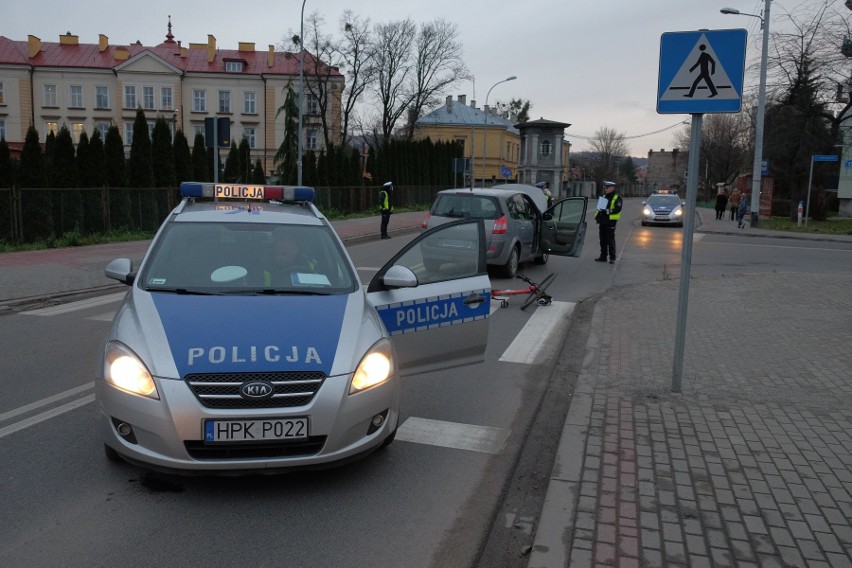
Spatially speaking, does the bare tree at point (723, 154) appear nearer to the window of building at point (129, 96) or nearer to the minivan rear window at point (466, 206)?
the window of building at point (129, 96)

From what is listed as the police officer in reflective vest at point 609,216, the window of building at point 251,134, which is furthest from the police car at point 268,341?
the window of building at point 251,134

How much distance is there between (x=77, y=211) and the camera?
773 inches

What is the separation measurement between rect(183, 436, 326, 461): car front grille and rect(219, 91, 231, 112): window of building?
7035 centimetres

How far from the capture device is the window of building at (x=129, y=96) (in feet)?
222

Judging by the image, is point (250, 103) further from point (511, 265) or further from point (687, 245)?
point (687, 245)

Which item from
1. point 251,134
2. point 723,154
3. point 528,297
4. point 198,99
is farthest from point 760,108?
point 723,154

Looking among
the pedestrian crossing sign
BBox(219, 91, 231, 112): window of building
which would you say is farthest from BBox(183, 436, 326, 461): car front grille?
BBox(219, 91, 231, 112): window of building

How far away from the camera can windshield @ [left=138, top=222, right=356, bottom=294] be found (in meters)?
4.91

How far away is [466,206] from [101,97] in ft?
211

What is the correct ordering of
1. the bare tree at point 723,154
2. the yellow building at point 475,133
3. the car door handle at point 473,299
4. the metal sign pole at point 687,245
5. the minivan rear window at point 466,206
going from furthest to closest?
the bare tree at point 723,154, the yellow building at point 475,133, the minivan rear window at point 466,206, the metal sign pole at point 687,245, the car door handle at point 473,299

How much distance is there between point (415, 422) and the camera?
5582mm

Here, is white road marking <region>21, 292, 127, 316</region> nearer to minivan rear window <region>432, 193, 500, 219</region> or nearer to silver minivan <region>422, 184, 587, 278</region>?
silver minivan <region>422, 184, 587, 278</region>

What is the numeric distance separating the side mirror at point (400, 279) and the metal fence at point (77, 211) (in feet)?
52.2

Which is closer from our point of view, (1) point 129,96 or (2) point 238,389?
(2) point 238,389
